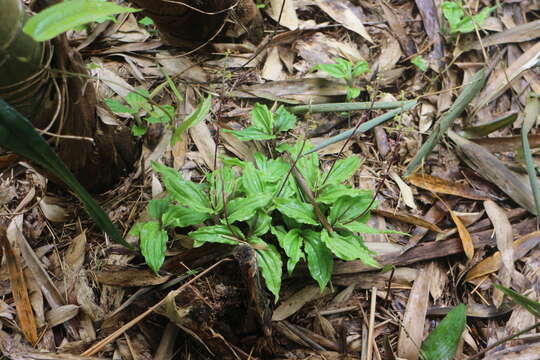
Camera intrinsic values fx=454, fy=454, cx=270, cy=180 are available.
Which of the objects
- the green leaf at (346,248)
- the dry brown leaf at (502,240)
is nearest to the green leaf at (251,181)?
the green leaf at (346,248)

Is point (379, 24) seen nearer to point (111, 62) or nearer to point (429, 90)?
point (429, 90)

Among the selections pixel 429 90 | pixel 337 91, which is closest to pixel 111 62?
pixel 337 91

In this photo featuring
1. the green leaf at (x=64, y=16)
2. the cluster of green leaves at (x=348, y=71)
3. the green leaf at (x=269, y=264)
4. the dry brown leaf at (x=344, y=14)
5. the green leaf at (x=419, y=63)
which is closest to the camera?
the green leaf at (x=64, y=16)

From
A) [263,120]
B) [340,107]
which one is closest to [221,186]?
[263,120]

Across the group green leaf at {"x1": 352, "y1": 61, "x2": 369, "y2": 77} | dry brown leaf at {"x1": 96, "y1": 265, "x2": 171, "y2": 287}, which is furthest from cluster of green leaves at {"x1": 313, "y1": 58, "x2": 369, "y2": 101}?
dry brown leaf at {"x1": 96, "y1": 265, "x2": 171, "y2": 287}

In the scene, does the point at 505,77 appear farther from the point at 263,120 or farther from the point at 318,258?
the point at 318,258

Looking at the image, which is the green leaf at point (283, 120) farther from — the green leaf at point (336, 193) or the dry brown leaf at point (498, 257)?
the dry brown leaf at point (498, 257)
